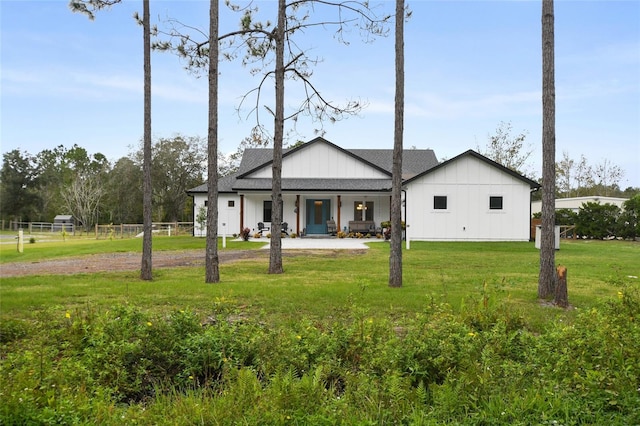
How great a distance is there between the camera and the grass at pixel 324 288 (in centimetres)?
671

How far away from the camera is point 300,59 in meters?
11.9

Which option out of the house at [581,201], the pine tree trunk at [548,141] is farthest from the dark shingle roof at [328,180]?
the pine tree trunk at [548,141]

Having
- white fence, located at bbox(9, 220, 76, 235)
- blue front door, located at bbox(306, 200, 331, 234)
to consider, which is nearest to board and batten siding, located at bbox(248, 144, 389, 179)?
blue front door, located at bbox(306, 200, 331, 234)

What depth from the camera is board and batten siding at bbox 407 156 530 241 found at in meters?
23.4

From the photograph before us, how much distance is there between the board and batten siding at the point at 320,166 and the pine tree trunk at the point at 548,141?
20.2 metres

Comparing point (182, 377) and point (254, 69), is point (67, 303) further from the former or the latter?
point (254, 69)

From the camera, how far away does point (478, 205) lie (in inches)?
921

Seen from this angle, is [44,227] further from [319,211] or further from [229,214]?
[319,211]

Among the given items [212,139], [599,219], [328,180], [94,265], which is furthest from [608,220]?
[94,265]

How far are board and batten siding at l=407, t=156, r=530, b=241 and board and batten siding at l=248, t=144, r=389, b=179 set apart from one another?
5628 mm

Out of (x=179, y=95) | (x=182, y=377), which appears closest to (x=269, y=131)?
(x=179, y=95)

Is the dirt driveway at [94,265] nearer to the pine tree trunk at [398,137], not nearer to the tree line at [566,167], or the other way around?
the pine tree trunk at [398,137]

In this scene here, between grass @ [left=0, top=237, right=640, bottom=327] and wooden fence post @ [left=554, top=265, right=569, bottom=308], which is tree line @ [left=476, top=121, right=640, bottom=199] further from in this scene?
wooden fence post @ [left=554, top=265, right=569, bottom=308]

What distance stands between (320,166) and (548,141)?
20.8m
